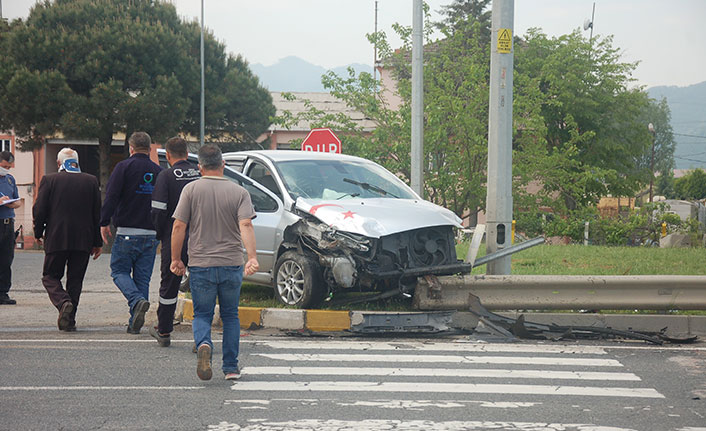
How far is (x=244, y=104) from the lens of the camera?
3666 centimetres

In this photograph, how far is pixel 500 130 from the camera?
11.0 metres

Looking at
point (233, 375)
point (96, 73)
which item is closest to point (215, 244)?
point (233, 375)

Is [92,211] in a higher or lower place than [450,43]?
lower

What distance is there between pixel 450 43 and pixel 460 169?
5233 mm

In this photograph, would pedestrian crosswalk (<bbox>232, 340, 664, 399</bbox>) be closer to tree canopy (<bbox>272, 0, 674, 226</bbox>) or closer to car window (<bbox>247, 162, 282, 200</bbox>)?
car window (<bbox>247, 162, 282, 200</bbox>)

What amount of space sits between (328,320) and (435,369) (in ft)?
7.67

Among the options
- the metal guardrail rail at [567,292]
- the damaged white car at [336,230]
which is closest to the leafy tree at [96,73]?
the damaged white car at [336,230]

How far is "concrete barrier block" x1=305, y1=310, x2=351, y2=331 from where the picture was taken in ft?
Answer: 29.9

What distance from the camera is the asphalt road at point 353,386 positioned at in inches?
209

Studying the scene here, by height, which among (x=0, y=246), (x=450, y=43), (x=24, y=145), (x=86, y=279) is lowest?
(x=86, y=279)

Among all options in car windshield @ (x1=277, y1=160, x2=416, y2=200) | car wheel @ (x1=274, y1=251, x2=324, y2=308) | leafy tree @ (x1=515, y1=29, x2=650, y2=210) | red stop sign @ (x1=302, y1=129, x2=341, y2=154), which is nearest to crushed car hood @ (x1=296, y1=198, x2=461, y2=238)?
car windshield @ (x1=277, y1=160, x2=416, y2=200)

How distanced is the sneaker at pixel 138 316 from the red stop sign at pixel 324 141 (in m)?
7.84

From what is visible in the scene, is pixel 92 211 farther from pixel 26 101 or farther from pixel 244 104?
pixel 244 104

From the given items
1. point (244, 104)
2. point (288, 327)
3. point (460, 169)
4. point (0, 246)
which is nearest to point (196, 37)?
point (244, 104)
